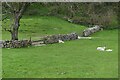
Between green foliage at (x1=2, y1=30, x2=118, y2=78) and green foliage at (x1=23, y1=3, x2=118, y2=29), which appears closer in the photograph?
green foliage at (x1=2, y1=30, x2=118, y2=78)

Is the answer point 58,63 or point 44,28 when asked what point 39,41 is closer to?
point 58,63

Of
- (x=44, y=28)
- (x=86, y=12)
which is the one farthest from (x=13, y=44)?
(x=86, y=12)

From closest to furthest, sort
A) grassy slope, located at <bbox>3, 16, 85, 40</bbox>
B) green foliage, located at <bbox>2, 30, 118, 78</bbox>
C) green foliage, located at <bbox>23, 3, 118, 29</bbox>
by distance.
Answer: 1. green foliage, located at <bbox>2, 30, 118, 78</bbox>
2. grassy slope, located at <bbox>3, 16, 85, 40</bbox>
3. green foliage, located at <bbox>23, 3, 118, 29</bbox>

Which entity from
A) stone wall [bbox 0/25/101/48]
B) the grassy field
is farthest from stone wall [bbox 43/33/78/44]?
the grassy field

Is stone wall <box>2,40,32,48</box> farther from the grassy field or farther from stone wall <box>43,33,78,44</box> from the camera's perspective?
stone wall <box>43,33,78,44</box>

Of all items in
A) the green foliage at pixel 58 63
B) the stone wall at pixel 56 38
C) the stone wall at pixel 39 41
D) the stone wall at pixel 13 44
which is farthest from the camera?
the stone wall at pixel 56 38

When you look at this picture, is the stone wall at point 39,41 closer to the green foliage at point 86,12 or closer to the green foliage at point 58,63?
the green foliage at point 58,63

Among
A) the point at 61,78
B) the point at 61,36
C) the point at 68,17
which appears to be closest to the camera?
the point at 61,78

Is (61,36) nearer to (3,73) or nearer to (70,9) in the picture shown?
(3,73)

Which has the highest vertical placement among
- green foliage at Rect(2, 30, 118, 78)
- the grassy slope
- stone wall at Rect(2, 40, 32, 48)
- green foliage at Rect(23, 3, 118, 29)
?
green foliage at Rect(23, 3, 118, 29)

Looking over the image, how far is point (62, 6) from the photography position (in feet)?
299

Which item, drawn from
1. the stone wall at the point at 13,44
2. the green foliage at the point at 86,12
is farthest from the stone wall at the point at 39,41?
the green foliage at the point at 86,12

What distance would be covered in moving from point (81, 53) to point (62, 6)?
5623 centimetres

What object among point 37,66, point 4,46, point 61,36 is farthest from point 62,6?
point 37,66
